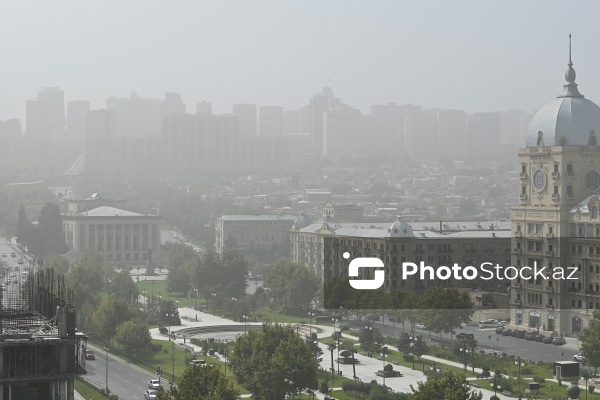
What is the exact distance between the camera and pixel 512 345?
54438 mm

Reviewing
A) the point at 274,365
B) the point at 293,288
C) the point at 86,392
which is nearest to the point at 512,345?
the point at 274,365

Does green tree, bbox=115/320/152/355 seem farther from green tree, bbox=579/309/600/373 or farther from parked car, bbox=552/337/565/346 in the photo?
green tree, bbox=579/309/600/373

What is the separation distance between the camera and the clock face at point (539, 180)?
58.9 meters

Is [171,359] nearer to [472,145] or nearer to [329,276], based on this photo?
[329,276]

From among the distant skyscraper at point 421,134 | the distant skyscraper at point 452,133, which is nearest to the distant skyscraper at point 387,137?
the distant skyscraper at point 421,134

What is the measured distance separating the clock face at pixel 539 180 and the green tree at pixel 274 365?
1766 centimetres

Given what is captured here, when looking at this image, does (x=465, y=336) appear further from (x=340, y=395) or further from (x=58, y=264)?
(x=58, y=264)

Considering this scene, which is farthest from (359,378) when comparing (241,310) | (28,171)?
(28,171)

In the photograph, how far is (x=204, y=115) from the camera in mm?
189875

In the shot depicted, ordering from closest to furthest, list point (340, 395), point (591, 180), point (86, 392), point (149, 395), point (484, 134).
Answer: point (149, 395) → point (340, 395) → point (86, 392) → point (591, 180) → point (484, 134)

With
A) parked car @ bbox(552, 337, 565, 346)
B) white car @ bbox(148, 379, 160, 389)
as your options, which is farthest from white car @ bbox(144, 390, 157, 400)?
parked car @ bbox(552, 337, 565, 346)

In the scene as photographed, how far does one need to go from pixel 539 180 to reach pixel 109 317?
65.5 ft

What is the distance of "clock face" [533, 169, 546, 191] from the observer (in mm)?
58875

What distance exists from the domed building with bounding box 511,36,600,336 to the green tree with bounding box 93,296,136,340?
56.9 feet
